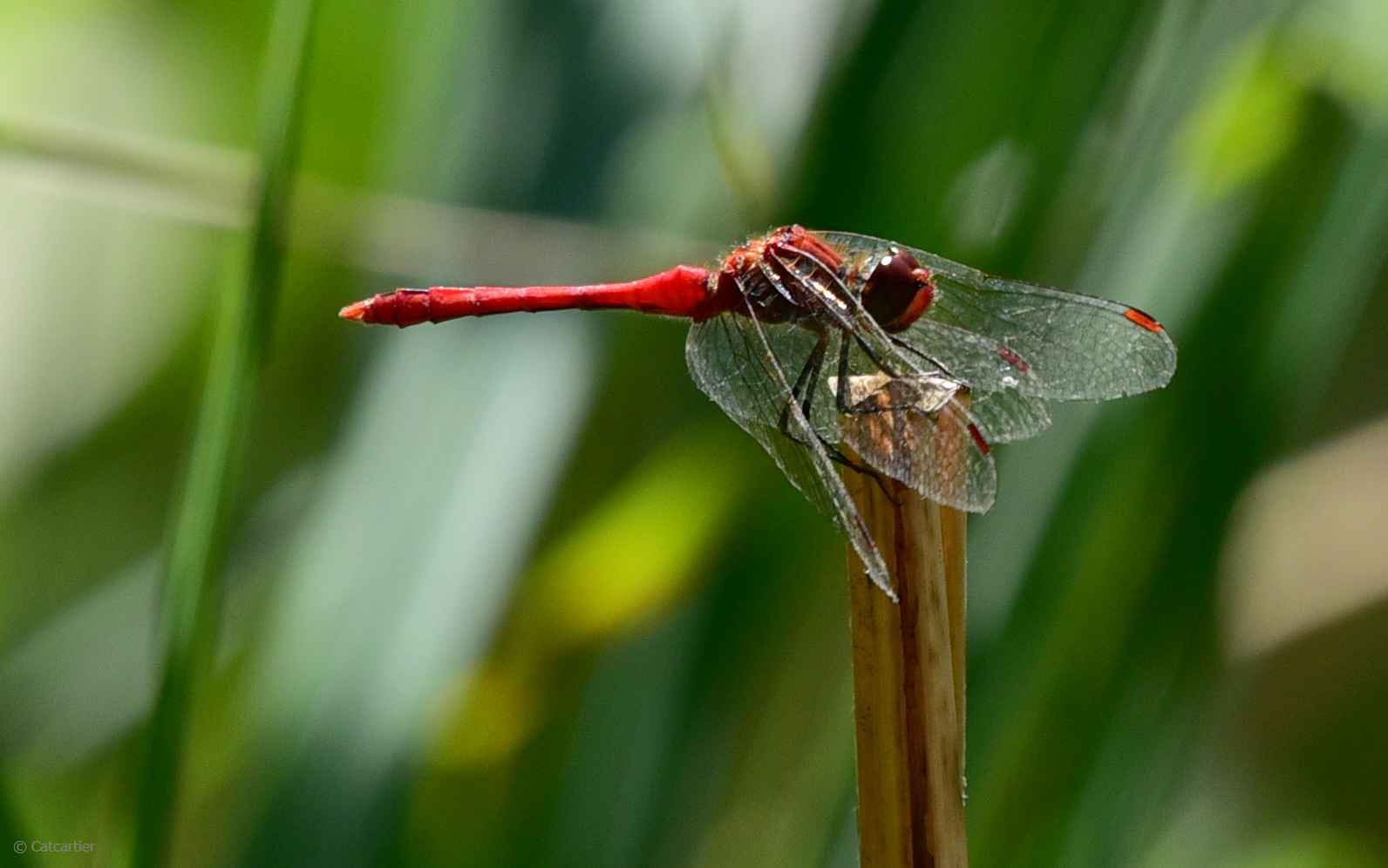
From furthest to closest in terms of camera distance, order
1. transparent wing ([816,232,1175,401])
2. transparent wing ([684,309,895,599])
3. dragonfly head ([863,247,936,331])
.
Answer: dragonfly head ([863,247,936,331])
transparent wing ([816,232,1175,401])
transparent wing ([684,309,895,599])

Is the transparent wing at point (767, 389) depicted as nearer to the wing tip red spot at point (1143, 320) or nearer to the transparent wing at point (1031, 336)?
the transparent wing at point (1031, 336)

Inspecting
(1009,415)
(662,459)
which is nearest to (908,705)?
(1009,415)

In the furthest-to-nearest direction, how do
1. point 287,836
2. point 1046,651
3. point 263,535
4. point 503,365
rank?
point 263,535 < point 503,365 < point 1046,651 < point 287,836

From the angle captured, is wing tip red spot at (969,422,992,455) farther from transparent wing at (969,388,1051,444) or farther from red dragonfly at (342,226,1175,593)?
transparent wing at (969,388,1051,444)

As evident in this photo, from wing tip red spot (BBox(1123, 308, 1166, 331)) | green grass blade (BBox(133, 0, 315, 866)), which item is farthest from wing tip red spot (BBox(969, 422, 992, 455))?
green grass blade (BBox(133, 0, 315, 866))

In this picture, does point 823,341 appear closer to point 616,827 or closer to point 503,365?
point 503,365

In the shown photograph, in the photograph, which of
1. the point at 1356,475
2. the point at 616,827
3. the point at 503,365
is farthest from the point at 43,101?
the point at 1356,475

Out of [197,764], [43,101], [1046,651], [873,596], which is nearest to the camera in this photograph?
[873,596]
